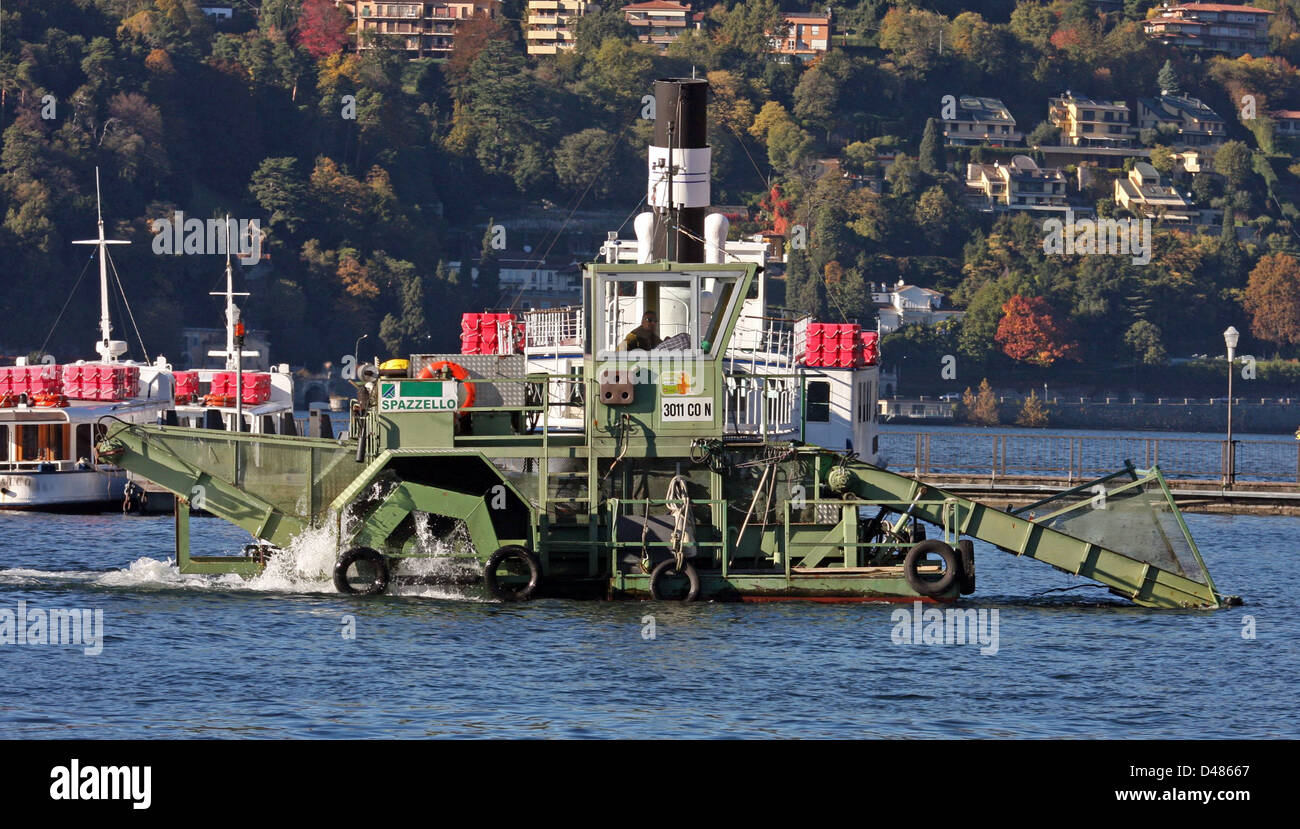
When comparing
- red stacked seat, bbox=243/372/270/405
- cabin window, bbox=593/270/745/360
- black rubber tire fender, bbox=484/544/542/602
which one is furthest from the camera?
red stacked seat, bbox=243/372/270/405

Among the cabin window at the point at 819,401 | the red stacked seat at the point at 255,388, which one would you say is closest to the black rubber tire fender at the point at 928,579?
the cabin window at the point at 819,401

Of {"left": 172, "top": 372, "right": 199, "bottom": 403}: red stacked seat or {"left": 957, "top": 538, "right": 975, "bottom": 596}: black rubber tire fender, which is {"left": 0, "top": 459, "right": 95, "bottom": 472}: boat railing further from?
{"left": 957, "top": 538, "right": 975, "bottom": 596}: black rubber tire fender

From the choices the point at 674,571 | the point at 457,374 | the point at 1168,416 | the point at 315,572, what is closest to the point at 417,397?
the point at 457,374

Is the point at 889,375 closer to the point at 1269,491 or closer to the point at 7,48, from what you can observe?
the point at 7,48

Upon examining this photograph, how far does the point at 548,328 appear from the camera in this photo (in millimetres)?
57719

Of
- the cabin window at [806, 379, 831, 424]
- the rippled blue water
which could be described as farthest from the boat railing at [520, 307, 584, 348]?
the rippled blue water

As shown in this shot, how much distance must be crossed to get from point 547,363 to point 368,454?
1628cm

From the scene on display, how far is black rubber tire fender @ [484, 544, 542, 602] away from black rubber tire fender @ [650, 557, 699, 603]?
2.05 metres

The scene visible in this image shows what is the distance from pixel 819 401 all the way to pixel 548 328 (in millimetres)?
8575

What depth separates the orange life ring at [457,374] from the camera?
37.5m

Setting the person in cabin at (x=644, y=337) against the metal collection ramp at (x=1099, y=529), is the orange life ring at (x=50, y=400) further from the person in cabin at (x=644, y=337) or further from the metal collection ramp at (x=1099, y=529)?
the metal collection ramp at (x=1099, y=529)

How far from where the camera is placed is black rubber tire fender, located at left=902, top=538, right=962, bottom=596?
3703cm

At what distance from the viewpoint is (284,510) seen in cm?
3838
